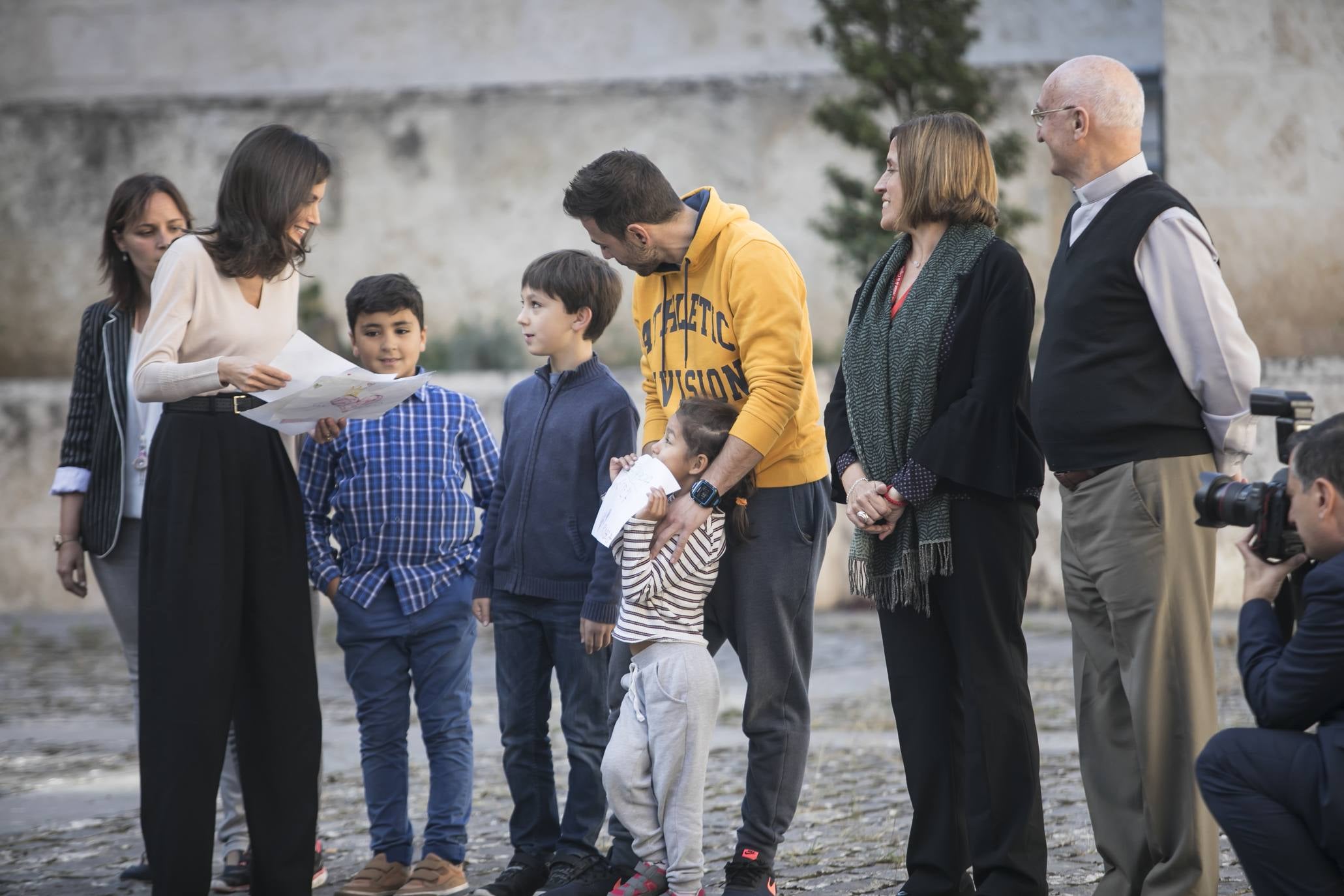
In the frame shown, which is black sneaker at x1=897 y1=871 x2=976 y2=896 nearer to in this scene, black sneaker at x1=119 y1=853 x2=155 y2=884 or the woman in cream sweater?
the woman in cream sweater

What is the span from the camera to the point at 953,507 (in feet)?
12.6

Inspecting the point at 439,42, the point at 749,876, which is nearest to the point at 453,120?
the point at 439,42

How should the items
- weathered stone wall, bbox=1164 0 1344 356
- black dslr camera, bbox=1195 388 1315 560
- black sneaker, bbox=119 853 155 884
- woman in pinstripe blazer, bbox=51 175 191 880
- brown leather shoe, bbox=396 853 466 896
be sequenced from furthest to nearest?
weathered stone wall, bbox=1164 0 1344 356, woman in pinstripe blazer, bbox=51 175 191 880, black sneaker, bbox=119 853 155 884, brown leather shoe, bbox=396 853 466 896, black dslr camera, bbox=1195 388 1315 560

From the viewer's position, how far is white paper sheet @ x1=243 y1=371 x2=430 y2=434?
147 inches

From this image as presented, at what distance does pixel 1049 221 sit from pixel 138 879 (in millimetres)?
10259

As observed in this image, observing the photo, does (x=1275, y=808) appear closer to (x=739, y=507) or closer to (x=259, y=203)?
(x=739, y=507)

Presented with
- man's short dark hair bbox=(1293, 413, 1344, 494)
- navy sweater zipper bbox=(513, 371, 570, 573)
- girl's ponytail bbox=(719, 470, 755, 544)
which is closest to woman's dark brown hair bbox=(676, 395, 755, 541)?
girl's ponytail bbox=(719, 470, 755, 544)

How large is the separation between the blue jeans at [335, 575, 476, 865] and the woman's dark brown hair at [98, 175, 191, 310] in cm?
130

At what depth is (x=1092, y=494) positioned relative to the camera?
12.4ft

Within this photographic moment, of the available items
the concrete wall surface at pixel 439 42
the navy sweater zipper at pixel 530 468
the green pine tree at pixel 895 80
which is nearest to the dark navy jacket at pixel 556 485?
the navy sweater zipper at pixel 530 468

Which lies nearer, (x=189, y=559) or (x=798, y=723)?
(x=189, y=559)

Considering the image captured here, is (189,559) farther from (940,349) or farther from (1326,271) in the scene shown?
(1326,271)

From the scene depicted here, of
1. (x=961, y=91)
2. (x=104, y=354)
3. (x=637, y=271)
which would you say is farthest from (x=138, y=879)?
(x=961, y=91)

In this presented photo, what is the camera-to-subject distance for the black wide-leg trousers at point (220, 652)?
3.73 meters
